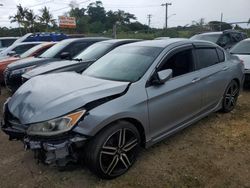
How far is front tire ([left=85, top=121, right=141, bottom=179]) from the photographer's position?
10.3ft

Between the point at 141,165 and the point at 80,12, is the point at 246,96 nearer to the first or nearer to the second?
the point at 141,165

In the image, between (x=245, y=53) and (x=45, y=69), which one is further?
(x=245, y=53)

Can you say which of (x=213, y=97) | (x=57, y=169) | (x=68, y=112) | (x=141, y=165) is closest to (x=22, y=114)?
(x=68, y=112)

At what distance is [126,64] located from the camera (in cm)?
417

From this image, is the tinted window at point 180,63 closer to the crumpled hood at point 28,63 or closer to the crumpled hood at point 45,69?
the crumpled hood at point 45,69

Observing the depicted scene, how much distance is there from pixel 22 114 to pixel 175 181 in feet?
6.49

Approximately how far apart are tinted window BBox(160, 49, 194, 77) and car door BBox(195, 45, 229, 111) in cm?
21

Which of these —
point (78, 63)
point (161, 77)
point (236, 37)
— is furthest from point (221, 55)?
point (236, 37)

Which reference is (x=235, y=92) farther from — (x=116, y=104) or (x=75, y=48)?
(x=75, y=48)

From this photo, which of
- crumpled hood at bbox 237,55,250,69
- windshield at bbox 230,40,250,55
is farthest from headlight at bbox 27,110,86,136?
windshield at bbox 230,40,250,55

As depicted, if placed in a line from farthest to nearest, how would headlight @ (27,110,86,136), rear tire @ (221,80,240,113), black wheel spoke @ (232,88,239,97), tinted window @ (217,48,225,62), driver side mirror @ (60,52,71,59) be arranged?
driver side mirror @ (60,52,71,59), black wheel spoke @ (232,88,239,97), rear tire @ (221,80,240,113), tinted window @ (217,48,225,62), headlight @ (27,110,86,136)

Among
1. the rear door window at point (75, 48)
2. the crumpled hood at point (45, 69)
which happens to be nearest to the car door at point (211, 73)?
the crumpled hood at point (45, 69)

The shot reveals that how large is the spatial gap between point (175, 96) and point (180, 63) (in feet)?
1.94

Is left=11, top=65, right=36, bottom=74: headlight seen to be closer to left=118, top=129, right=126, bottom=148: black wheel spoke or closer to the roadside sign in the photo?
left=118, top=129, right=126, bottom=148: black wheel spoke
